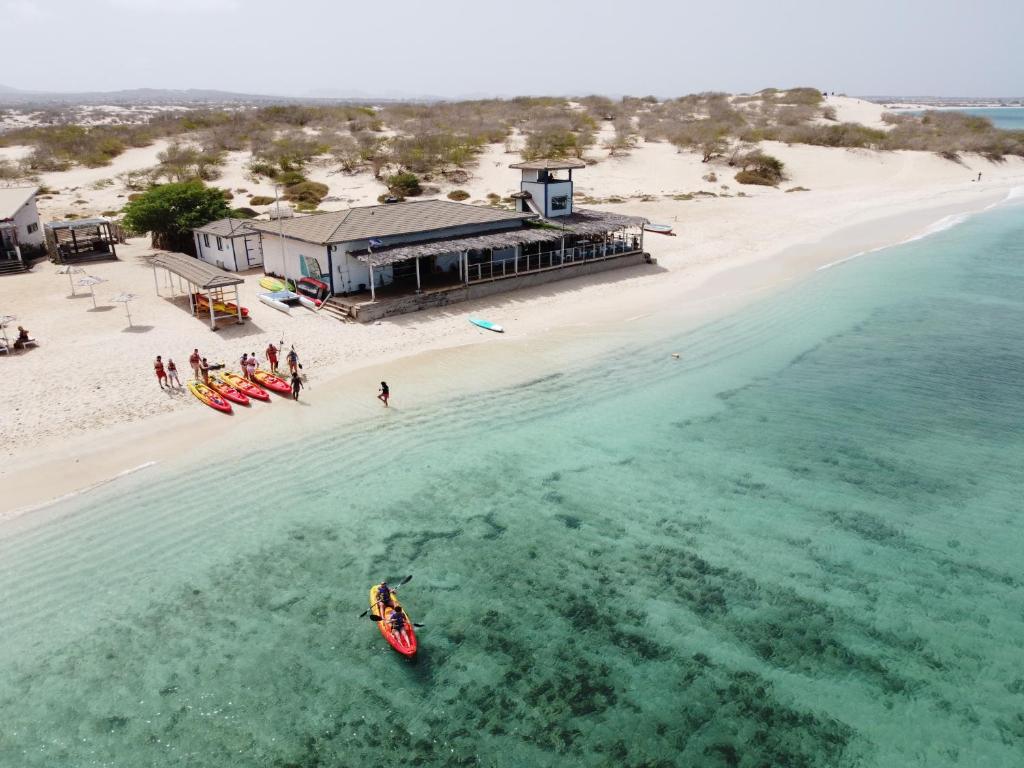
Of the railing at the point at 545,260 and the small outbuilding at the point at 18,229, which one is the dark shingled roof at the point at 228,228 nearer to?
the small outbuilding at the point at 18,229

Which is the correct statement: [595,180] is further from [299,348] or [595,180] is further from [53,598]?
[53,598]

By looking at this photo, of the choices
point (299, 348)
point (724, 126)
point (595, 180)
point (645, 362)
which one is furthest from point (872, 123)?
point (299, 348)

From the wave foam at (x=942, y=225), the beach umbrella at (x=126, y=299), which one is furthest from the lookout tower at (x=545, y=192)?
the wave foam at (x=942, y=225)

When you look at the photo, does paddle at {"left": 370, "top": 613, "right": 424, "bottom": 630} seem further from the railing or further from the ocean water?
the railing

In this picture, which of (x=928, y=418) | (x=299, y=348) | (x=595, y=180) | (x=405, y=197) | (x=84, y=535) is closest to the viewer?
(x=84, y=535)

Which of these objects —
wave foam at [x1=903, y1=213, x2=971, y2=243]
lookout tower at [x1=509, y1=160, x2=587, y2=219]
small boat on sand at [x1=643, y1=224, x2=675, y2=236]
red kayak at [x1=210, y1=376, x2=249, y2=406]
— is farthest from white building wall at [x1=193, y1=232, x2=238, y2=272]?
wave foam at [x1=903, y1=213, x2=971, y2=243]

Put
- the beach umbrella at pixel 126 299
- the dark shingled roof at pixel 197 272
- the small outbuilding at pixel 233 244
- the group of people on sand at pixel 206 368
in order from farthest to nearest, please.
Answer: the small outbuilding at pixel 233 244, the dark shingled roof at pixel 197 272, the beach umbrella at pixel 126 299, the group of people on sand at pixel 206 368
